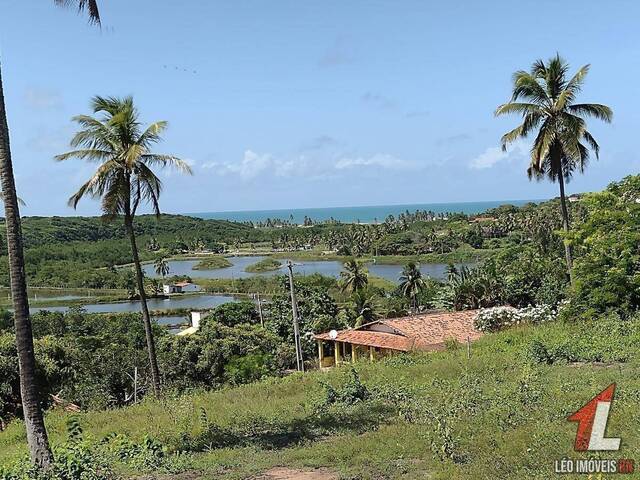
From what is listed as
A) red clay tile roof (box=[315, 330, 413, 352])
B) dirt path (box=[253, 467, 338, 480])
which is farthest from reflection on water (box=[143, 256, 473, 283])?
dirt path (box=[253, 467, 338, 480])

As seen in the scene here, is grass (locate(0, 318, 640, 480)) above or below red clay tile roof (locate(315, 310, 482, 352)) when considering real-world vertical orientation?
above

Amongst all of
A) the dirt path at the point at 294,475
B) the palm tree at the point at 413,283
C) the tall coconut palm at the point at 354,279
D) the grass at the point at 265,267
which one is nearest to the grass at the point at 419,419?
the dirt path at the point at 294,475

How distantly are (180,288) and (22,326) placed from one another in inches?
3488

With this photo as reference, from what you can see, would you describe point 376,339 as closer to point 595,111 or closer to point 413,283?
point 595,111

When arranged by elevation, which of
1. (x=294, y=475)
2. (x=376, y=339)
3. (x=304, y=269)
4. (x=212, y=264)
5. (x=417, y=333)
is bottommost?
(x=304, y=269)

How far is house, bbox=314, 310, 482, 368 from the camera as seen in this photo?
2439 centimetres

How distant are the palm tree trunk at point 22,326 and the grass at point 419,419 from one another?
3.27ft

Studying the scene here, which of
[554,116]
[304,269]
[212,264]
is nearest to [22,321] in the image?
[554,116]

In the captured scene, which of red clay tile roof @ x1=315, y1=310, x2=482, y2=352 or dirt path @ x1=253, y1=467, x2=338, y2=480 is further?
red clay tile roof @ x1=315, y1=310, x2=482, y2=352

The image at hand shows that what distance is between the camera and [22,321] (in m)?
6.94

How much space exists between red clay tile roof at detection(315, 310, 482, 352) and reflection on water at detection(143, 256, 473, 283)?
51187 mm

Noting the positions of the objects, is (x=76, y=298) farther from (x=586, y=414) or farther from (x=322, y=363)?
(x=586, y=414)

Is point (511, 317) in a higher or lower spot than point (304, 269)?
higher

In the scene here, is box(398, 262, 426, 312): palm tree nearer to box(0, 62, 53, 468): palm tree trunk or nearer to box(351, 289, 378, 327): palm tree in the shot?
box(351, 289, 378, 327): palm tree
